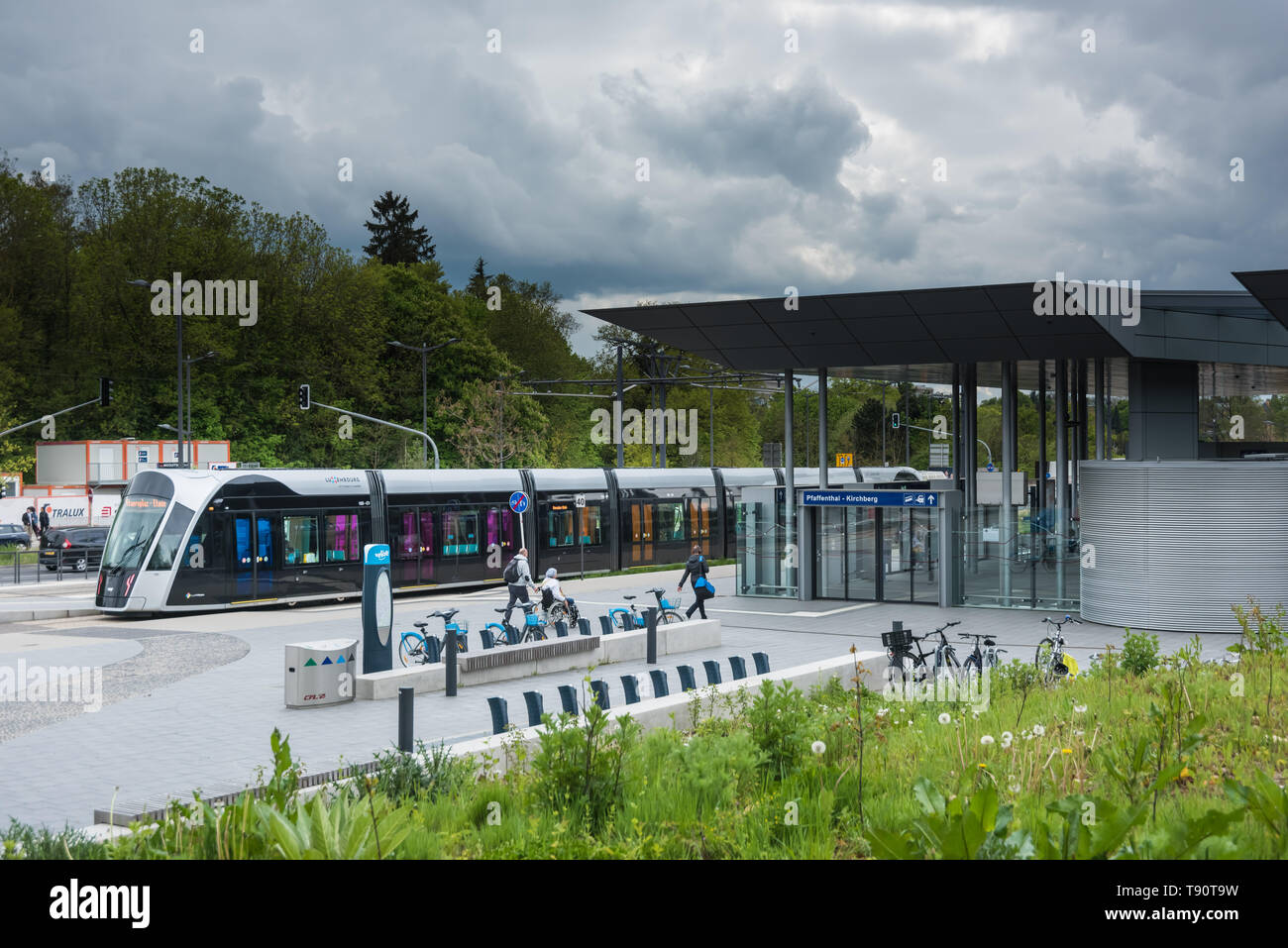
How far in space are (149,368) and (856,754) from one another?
58.8 m

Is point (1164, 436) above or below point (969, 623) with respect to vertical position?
above

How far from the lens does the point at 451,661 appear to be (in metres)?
15.2

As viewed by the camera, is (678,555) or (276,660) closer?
(276,660)

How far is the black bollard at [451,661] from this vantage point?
49.5ft

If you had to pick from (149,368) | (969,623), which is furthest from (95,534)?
(969,623)

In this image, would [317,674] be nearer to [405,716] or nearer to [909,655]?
[405,716]

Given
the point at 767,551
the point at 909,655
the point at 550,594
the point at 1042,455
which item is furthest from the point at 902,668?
the point at 1042,455

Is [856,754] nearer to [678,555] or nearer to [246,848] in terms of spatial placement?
[246,848]

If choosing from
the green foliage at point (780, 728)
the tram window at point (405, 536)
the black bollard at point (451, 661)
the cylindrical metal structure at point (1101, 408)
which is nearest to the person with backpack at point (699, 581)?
the black bollard at point (451, 661)

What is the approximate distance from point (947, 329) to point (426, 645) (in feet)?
38.4

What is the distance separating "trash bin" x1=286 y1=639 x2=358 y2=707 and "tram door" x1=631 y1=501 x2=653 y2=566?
20532 millimetres
